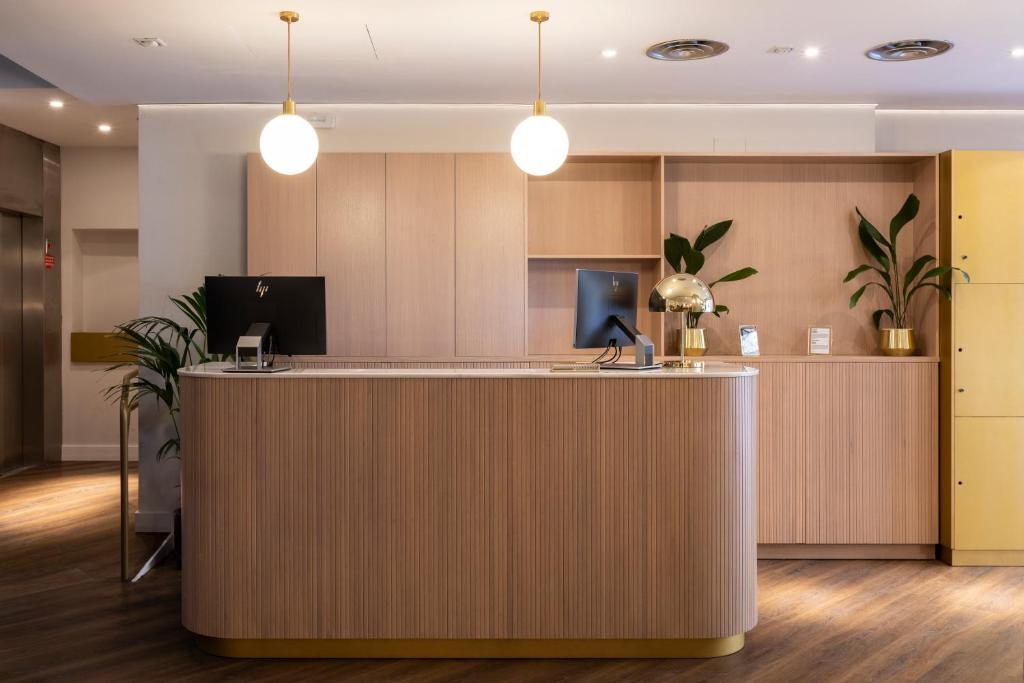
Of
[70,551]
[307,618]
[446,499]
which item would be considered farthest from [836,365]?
[70,551]

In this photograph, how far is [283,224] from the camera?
578 cm

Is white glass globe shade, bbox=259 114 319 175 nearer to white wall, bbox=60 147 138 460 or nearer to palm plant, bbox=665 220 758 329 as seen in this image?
palm plant, bbox=665 220 758 329

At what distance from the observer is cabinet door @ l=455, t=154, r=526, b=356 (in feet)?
18.9

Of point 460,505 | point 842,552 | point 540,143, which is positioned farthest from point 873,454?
point 460,505

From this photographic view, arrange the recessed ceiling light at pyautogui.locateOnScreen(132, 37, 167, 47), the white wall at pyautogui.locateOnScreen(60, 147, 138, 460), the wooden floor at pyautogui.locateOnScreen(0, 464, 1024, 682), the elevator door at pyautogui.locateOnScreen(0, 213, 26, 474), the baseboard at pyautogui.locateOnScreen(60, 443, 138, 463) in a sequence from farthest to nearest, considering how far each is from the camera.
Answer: the baseboard at pyautogui.locateOnScreen(60, 443, 138, 463) → the white wall at pyautogui.locateOnScreen(60, 147, 138, 460) → the elevator door at pyautogui.locateOnScreen(0, 213, 26, 474) → the recessed ceiling light at pyautogui.locateOnScreen(132, 37, 167, 47) → the wooden floor at pyautogui.locateOnScreen(0, 464, 1024, 682)

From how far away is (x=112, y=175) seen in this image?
8852 millimetres

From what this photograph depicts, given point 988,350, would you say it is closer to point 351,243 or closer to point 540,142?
point 540,142

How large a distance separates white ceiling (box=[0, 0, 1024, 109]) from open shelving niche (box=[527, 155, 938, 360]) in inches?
19.9

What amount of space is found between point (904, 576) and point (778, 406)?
1186 millimetres

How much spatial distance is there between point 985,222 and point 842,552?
217 centimetres

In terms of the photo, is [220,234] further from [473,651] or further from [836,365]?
[836,365]

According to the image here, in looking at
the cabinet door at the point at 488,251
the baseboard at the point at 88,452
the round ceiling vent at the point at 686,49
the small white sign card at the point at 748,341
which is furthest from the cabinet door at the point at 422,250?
the baseboard at the point at 88,452

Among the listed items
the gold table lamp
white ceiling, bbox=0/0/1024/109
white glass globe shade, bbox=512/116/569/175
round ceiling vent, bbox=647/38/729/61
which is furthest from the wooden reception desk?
round ceiling vent, bbox=647/38/729/61

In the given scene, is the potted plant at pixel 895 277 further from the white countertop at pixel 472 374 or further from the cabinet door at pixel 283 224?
the cabinet door at pixel 283 224
